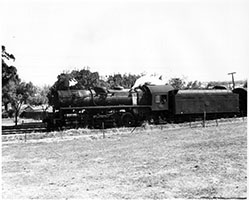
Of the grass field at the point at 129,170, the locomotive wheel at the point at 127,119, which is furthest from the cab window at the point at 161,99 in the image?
the grass field at the point at 129,170

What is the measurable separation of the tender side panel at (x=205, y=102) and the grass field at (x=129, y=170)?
10.1 metres

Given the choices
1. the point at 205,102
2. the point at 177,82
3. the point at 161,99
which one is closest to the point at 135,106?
the point at 161,99

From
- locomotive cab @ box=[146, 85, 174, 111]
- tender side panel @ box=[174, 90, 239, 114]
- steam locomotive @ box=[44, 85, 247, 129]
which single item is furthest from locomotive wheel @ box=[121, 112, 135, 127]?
tender side panel @ box=[174, 90, 239, 114]

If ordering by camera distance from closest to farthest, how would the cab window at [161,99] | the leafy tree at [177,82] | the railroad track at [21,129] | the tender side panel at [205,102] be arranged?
the railroad track at [21,129], the cab window at [161,99], the tender side panel at [205,102], the leafy tree at [177,82]

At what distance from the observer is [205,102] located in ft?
84.6

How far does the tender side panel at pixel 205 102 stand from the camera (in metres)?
24.8

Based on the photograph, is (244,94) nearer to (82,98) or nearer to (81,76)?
(82,98)

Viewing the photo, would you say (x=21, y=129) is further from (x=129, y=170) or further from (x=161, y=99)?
(x=129, y=170)

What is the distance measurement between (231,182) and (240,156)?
2920 mm

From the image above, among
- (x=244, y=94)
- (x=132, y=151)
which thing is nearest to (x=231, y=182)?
(x=132, y=151)

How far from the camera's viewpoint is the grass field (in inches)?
287

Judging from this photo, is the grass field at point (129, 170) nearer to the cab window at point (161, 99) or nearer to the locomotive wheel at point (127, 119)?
the locomotive wheel at point (127, 119)

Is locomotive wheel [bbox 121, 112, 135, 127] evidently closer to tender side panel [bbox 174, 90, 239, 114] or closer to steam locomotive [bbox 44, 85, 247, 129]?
steam locomotive [bbox 44, 85, 247, 129]

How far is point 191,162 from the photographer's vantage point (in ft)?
33.0
